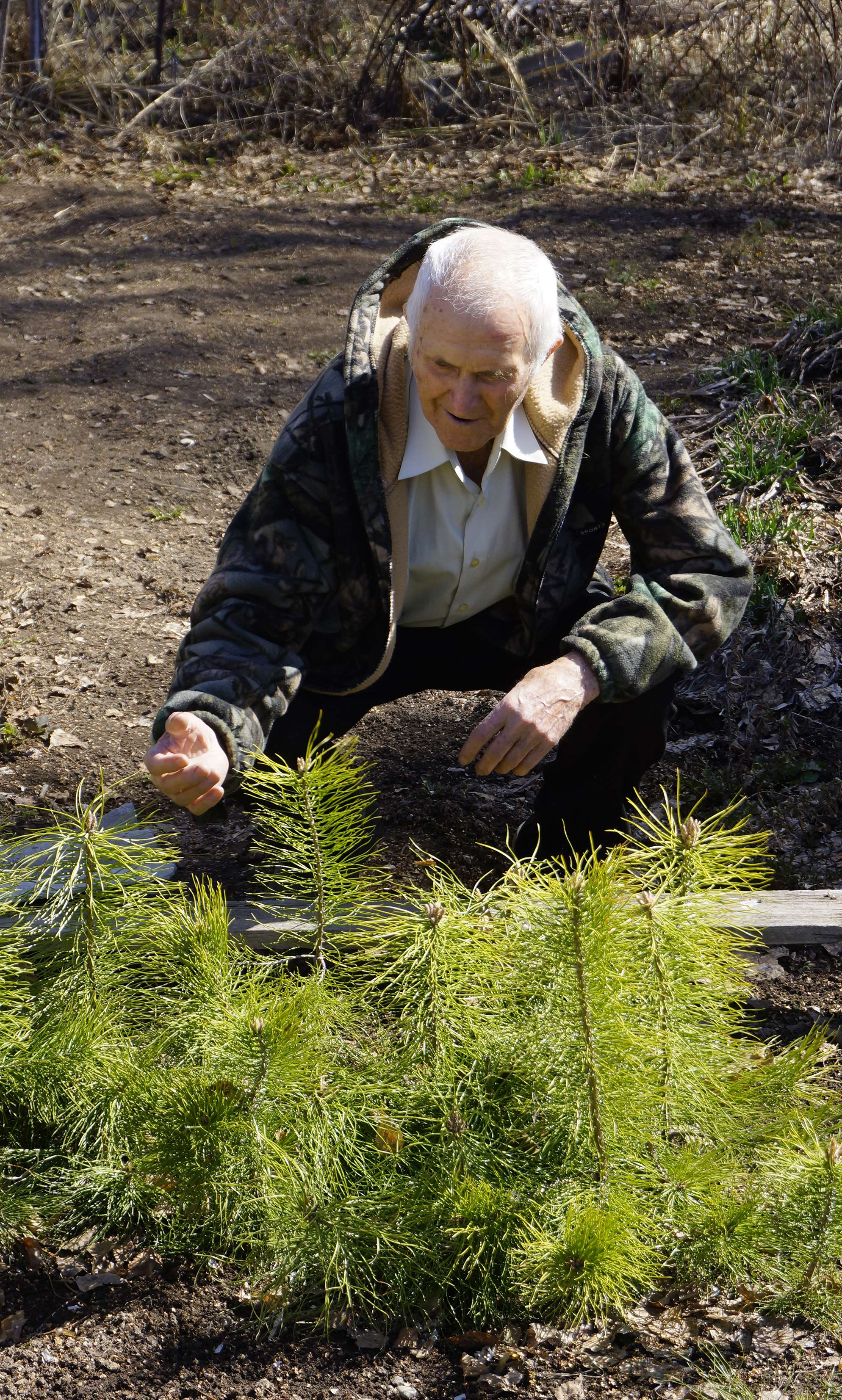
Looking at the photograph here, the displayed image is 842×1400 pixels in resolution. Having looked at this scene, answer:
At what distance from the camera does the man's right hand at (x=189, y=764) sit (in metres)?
2.01

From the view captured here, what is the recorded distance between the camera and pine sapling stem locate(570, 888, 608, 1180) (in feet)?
5.32

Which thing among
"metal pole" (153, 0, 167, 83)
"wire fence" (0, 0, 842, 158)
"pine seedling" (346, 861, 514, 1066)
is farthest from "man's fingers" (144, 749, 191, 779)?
"metal pole" (153, 0, 167, 83)

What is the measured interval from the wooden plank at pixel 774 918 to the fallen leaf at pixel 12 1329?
0.82 metres

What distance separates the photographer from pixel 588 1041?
5.55 ft

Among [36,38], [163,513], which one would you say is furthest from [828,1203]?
[36,38]

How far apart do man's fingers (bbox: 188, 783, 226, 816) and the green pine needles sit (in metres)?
0.13

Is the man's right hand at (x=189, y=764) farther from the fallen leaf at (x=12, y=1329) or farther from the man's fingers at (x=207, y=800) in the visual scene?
the fallen leaf at (x=12, y=1329)

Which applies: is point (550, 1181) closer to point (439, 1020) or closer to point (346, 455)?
point (439, 1020)

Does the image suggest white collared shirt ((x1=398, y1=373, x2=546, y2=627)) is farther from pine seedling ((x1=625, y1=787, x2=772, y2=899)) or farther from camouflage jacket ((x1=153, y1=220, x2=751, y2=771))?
pine seedling ((x1=625, y1=787, x2=772, y2=899))

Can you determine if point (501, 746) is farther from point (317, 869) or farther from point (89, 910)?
point (89, 910)

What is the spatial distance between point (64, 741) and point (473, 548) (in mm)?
1600

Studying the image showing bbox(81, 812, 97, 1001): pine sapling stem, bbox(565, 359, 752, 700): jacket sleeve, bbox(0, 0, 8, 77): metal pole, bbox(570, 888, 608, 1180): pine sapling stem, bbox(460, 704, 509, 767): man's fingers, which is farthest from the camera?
bbox(0, 0, 8, 77): metal pole

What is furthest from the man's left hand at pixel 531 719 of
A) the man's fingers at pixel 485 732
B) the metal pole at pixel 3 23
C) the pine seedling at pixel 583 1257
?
the metal pole at pixel 3 23

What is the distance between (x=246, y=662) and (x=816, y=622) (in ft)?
7.43
